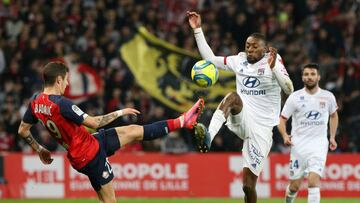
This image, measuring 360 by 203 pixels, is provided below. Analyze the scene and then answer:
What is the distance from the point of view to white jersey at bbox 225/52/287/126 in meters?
12.6

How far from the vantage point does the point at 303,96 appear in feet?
47.8

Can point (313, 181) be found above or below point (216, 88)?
below

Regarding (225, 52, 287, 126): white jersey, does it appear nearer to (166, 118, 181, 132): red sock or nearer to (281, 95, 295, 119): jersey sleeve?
(166, 118, 181, 132): red sock

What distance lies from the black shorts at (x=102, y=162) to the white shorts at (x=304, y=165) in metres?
3.56

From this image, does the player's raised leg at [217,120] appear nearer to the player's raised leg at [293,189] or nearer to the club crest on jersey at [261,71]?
the club crest on jersey at [261,71]

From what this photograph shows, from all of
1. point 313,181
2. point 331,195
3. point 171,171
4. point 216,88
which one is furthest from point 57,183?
point 313,181

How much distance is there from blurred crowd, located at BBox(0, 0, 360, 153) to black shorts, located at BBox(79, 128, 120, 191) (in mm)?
7831

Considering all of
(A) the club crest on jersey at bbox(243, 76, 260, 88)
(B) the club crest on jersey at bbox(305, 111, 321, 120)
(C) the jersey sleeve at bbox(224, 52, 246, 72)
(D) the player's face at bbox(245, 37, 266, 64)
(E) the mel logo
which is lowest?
(E) the mel logo

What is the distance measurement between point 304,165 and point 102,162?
389 cm

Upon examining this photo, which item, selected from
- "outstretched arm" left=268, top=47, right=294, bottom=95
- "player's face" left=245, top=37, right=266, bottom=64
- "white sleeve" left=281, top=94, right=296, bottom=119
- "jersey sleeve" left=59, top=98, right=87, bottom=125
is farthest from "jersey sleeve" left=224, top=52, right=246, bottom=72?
"jersey sleeve" left=59, top=98, right=87, bottom=125

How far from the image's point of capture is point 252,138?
12.7m

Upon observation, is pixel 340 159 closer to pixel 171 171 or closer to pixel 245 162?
pixel 171 171

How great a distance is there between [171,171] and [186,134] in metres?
1.22

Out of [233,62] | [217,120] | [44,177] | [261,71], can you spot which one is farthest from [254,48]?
[44,177]
